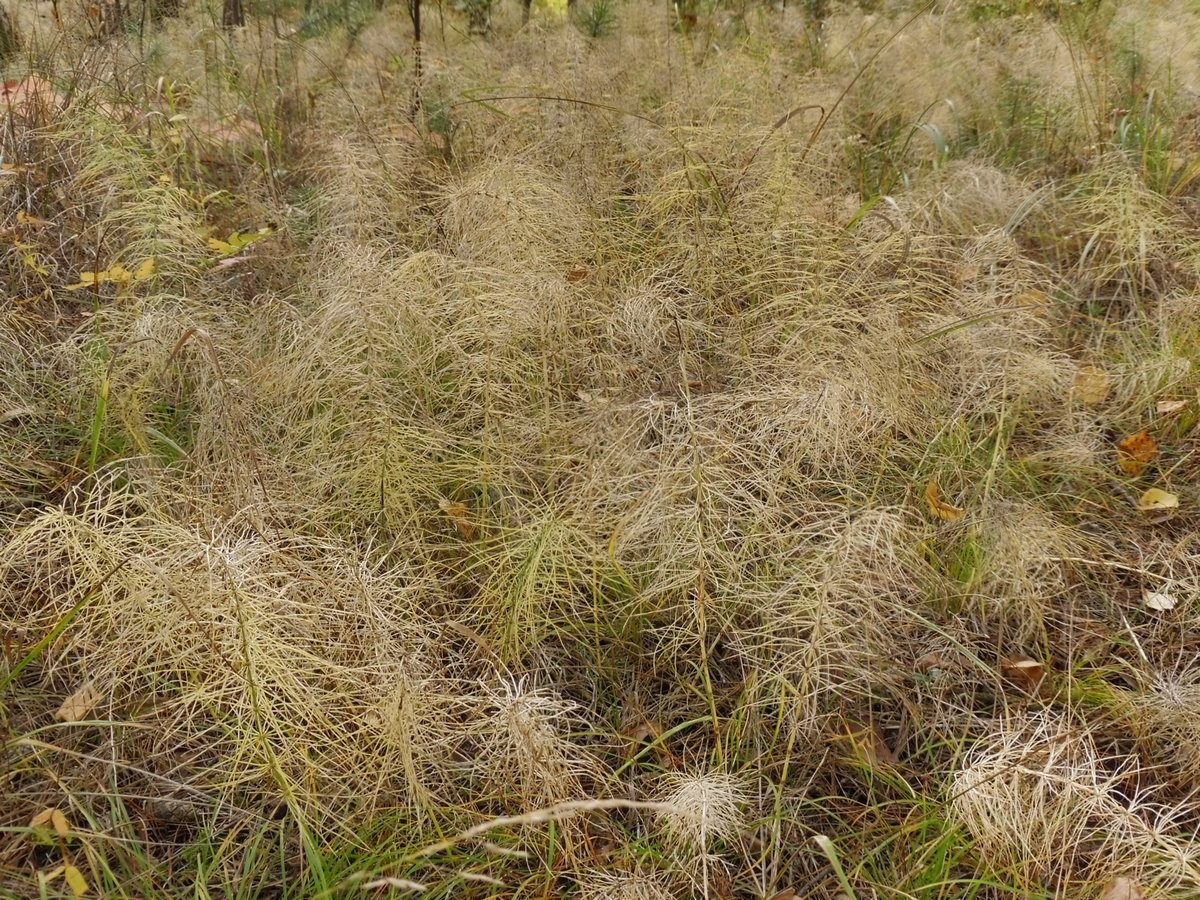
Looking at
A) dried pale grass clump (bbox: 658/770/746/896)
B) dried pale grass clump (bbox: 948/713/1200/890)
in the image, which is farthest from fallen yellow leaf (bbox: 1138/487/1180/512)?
dried pale grass clump (bbox: 658/770/746/896)

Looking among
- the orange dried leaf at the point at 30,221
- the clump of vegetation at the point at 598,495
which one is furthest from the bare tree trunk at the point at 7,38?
the orange dried leaf at the point at 30,221

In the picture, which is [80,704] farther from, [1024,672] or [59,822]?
[1024,672]

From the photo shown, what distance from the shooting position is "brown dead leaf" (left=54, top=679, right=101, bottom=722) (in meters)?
1.60

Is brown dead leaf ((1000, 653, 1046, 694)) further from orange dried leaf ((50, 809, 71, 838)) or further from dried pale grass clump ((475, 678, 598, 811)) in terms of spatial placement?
orange dried leaf ((50, 809, 71, 838))

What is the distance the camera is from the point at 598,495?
189 cm

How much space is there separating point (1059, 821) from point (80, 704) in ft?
5.23

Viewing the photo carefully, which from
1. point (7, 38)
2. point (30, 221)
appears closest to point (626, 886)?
point (30, 221)

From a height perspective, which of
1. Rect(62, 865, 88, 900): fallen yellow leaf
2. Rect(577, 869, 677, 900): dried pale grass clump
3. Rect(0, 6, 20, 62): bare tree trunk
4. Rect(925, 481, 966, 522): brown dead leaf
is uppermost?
Rect(0, 6, 20, 62): bare tree trunk

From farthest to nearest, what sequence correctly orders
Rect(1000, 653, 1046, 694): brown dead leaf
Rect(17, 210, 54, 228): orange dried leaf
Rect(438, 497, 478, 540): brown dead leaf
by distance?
Rect(17, 210, 54, 228): orange dried leaf, Rect(438, 497, 478, 540): brown dead leaf, Rect(1000, 653, 1046, 694): brown dead leaf

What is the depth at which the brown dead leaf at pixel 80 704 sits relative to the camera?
1.60 metres

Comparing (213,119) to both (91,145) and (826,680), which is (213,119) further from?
(826,680)

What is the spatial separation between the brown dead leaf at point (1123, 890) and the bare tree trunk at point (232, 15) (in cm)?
424

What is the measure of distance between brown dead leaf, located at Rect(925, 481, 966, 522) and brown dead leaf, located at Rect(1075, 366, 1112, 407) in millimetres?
Answer: 581

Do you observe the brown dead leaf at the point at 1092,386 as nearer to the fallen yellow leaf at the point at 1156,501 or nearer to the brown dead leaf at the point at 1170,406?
the brown dead leaf at the point at 1170,406
